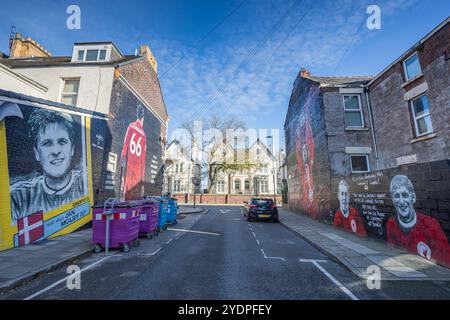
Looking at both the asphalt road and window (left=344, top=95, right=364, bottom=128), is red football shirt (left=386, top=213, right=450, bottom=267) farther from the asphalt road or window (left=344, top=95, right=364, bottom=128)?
window (left=344, top=95, right=364, bottom=128)

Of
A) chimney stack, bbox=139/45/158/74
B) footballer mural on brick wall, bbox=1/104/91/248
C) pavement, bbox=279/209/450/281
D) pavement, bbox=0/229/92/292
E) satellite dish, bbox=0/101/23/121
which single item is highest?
chimney stack, bbox=139/45/158/74

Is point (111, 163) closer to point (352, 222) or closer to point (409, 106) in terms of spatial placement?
point (352, 222)

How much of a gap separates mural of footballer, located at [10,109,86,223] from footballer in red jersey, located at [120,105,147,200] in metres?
3.86

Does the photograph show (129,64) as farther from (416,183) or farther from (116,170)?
(416,183)

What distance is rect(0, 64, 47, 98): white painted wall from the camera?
11.2 m

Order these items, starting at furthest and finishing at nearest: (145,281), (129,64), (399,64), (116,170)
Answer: (129,64), (116,170), (399,64), (145,281)

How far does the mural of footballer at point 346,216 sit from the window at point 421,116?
3.99 metres

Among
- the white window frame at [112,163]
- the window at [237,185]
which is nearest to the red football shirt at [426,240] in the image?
the white window frame at [112,163]

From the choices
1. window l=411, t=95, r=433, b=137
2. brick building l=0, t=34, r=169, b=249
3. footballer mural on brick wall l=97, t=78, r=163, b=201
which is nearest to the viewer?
brick building l=0, t=34, r=169, b=249

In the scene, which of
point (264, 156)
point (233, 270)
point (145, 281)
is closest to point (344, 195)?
point (233, 270)

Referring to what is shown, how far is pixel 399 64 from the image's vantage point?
11.3m

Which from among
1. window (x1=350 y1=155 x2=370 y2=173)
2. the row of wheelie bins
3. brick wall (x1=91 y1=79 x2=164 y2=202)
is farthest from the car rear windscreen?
the row of wheelie bins

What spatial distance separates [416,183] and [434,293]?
11.6 feet

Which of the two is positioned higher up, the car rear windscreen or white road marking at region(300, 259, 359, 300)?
the car rear windscreen
